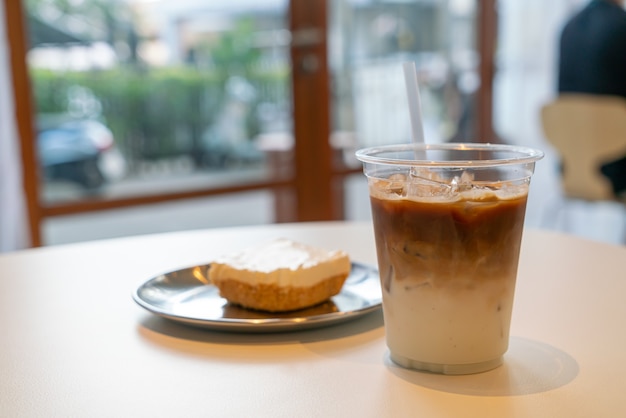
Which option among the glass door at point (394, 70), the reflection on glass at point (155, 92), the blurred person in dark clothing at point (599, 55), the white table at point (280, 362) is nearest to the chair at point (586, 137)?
the blurred person in dark clothing at point (599, 55)

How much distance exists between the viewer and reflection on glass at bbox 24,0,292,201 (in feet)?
8.75

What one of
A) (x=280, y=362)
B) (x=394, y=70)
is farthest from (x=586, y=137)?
(x=280, y=362)

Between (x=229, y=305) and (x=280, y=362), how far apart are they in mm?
144

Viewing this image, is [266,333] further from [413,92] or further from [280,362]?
[413,92]

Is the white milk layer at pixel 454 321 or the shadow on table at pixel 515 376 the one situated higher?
the white milk layer at pixel 454 321

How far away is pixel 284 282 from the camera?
0.73m

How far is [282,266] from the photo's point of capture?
742mm

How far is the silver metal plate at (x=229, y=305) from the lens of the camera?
0.69 metres

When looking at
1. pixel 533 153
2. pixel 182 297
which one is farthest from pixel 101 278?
pixel 533 153

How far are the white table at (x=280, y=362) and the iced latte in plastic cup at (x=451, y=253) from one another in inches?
1.0

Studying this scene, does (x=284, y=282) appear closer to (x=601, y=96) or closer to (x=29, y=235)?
(x=29, y=235)

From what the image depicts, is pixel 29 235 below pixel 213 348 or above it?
below

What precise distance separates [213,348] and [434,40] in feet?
10.1

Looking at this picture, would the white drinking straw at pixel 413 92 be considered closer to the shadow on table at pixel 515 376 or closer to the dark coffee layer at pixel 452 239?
the dark coffee layer at pixel 452 239
